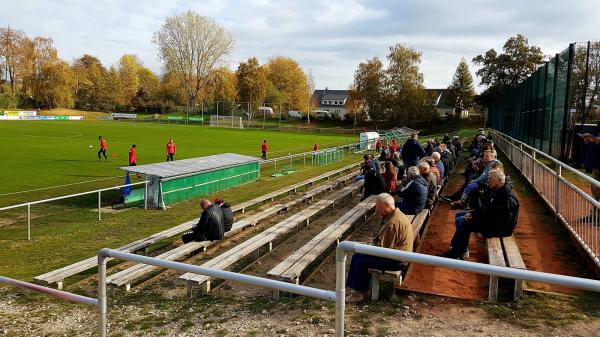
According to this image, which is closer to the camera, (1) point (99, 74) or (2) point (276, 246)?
(2) point (276, 246)

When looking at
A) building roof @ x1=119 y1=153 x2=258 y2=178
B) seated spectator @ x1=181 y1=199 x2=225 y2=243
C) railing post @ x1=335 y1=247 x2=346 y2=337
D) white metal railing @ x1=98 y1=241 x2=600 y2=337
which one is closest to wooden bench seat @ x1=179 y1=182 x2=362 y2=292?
seated spectator @ x1=181 y1=199 x2=225 y2=243

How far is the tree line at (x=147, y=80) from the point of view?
3342 inches

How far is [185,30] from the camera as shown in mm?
81625

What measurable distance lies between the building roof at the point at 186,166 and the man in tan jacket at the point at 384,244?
10695 millimetres

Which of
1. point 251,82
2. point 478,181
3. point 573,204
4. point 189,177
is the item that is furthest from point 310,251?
point 251,82

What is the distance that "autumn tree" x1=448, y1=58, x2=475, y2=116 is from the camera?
74750mm

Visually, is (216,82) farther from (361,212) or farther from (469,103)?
(361,212)

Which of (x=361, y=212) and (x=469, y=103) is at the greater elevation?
(x=469, y=103)

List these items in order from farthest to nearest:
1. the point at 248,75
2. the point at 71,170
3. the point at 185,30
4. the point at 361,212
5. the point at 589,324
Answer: the point at 248,75 → the point at 185,30 → the point at 71,170 → the point at 361,212 → the point at 589,324

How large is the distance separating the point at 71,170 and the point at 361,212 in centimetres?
1795

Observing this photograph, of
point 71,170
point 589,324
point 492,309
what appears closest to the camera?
point 589,324

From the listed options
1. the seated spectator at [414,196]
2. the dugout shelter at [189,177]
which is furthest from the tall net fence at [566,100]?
the dugout shelter at [189,177]

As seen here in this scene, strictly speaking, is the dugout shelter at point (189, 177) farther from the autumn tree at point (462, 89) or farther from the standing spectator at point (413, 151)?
the autumn tree at point (462, 89)

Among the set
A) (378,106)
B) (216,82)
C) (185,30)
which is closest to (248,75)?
(216,82)
